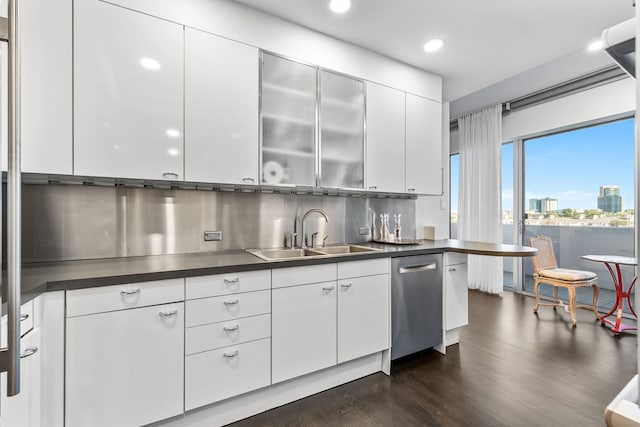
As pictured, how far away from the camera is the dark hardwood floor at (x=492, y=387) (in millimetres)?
1779

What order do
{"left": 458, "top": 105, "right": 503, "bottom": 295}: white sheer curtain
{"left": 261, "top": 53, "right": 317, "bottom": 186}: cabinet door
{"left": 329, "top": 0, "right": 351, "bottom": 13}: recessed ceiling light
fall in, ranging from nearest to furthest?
{"left": 329, "top": 0, "right": 351, "bottom": 13}: recessed ceiling light
{"left": 261, "top": 53, "right": 317, "bottom": 186}: cabinet door
{"left": 458, "top": 105, "right": 503, "bottom": 295}: white sheer curtain

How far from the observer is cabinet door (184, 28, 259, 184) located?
6.29ft

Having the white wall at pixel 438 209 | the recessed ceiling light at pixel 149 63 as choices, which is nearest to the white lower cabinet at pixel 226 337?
the recessed ceiling light at pixel 149 63

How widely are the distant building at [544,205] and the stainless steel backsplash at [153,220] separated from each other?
319cm

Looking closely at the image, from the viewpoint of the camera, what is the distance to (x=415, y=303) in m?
2.40

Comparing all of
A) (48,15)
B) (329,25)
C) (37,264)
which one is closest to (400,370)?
(37,264)

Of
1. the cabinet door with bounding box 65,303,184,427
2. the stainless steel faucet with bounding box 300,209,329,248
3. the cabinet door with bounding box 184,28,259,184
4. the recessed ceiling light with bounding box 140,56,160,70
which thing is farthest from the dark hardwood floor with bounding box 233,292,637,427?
the recessed ceiling light with bounding box 140,56,160,70

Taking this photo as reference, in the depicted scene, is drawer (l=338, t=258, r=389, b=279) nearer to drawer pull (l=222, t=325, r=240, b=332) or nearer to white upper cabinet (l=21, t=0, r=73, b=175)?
drawer pull (l=222, t=325, r=240, b=332)

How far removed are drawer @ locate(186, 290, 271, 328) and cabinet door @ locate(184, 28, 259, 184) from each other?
31.0 inches

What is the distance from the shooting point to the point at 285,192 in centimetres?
253

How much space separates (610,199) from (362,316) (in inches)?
140

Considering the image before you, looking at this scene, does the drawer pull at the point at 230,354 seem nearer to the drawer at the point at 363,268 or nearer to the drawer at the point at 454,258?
the drawer at the point at 363,268

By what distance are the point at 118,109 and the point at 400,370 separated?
2.64 m

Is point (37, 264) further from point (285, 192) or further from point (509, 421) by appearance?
point (509, 421)
